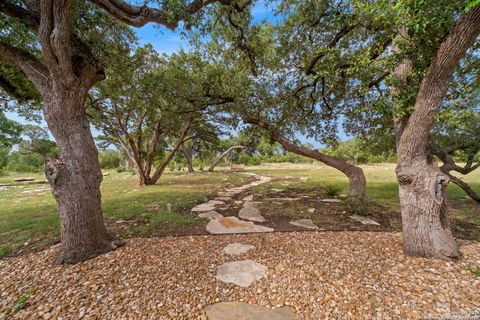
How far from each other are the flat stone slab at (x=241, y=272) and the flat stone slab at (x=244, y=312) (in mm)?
288

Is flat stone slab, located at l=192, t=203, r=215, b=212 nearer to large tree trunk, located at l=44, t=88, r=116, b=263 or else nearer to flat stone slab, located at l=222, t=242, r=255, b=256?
flat stone slab, located at l=222, t=242, r=255, b=256

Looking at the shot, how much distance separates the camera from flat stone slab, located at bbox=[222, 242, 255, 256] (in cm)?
272

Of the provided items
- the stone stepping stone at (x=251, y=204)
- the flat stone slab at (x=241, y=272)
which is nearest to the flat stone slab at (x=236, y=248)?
the flat stone slab at (x=241, y=272)

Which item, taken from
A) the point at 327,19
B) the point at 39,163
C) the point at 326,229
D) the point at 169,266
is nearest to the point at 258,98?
the point at 327,19

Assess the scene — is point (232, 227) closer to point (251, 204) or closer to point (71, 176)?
point (251, 204)

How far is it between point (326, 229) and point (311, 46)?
446 cm

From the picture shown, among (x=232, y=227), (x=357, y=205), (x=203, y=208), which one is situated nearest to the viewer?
(x=232, y=227)

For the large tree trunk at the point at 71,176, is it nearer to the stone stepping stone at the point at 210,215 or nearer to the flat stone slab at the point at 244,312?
the flat stone slab at the point at 244,312

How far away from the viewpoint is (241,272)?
2.24 metres

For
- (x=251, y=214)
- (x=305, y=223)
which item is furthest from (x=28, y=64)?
(x=305, y=223)

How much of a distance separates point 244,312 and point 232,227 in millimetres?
2065

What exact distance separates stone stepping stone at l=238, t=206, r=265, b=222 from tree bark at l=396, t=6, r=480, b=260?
2615mm

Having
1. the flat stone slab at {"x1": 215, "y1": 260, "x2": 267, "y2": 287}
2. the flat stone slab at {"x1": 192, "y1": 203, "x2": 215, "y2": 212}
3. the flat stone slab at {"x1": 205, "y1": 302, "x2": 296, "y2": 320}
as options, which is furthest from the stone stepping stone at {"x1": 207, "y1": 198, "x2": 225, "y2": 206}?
the flat stone slab at {"x1": 205, "y1": 302, "x2": 296, "y2": 320}

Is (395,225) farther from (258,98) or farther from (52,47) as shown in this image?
(52,47)
